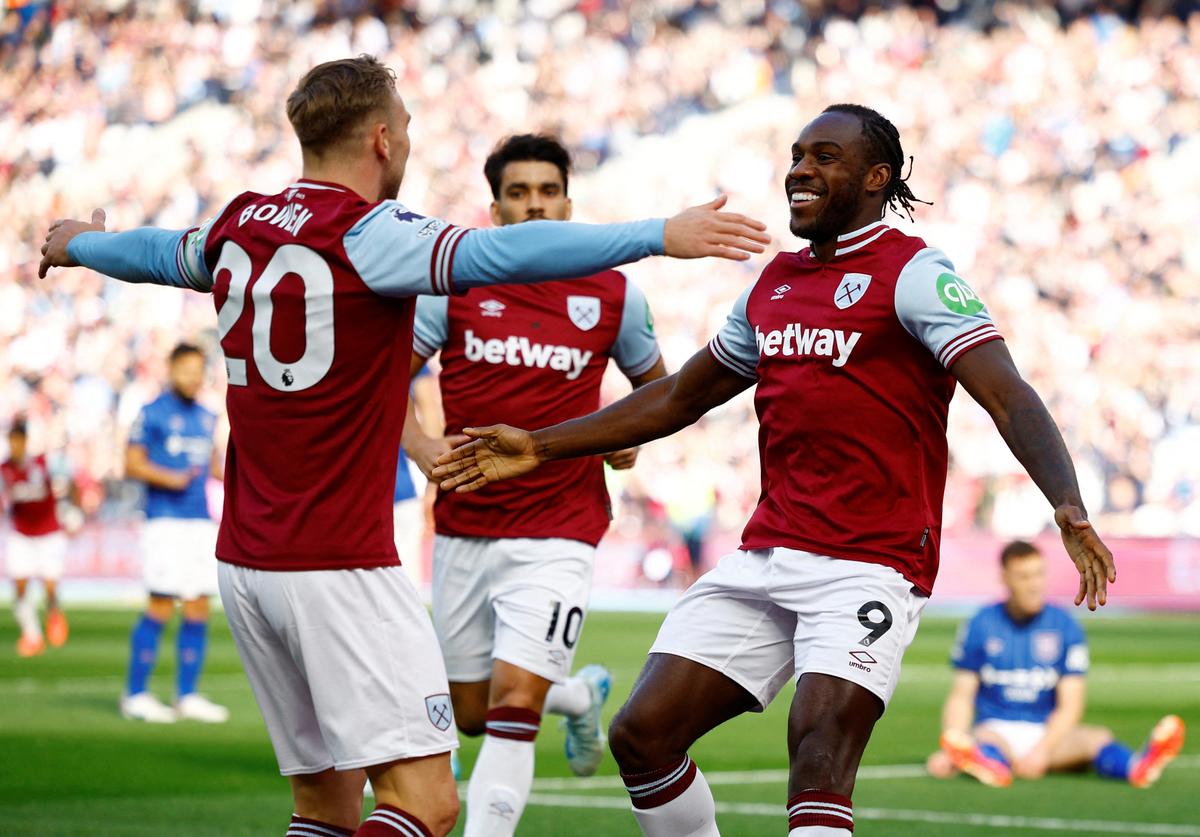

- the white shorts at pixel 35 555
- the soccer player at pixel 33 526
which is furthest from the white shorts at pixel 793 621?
the white shorts at pixel 35 555

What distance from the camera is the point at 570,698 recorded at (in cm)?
789

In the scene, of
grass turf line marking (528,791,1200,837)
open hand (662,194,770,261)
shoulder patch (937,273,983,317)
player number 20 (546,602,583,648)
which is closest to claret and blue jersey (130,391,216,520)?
grass turf line marking (528,791,1200,837)

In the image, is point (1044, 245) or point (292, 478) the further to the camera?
point (1044, 245)

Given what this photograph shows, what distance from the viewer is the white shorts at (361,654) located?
4422 mm

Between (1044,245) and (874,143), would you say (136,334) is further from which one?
(874,143)

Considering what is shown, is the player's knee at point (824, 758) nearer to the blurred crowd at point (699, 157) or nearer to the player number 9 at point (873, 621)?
the player number 9 at point (873, 621)

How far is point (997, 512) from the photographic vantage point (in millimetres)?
23703

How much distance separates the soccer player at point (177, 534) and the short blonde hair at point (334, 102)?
7.60 metres

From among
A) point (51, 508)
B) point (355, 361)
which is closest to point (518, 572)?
point (355, 361)

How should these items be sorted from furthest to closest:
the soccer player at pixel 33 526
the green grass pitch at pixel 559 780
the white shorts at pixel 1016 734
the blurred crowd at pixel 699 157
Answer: the blurred crowd at pixel 699 157
the soccer player at pixel 33 526
the white shorts at pixel 1016 734
the green grass pitch at pixel 559 780

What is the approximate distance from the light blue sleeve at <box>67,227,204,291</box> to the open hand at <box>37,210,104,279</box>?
0.10 ft

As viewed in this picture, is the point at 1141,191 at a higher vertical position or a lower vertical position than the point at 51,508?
higher

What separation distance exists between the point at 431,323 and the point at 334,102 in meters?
2.74

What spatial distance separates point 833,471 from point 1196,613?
63.7 ft
